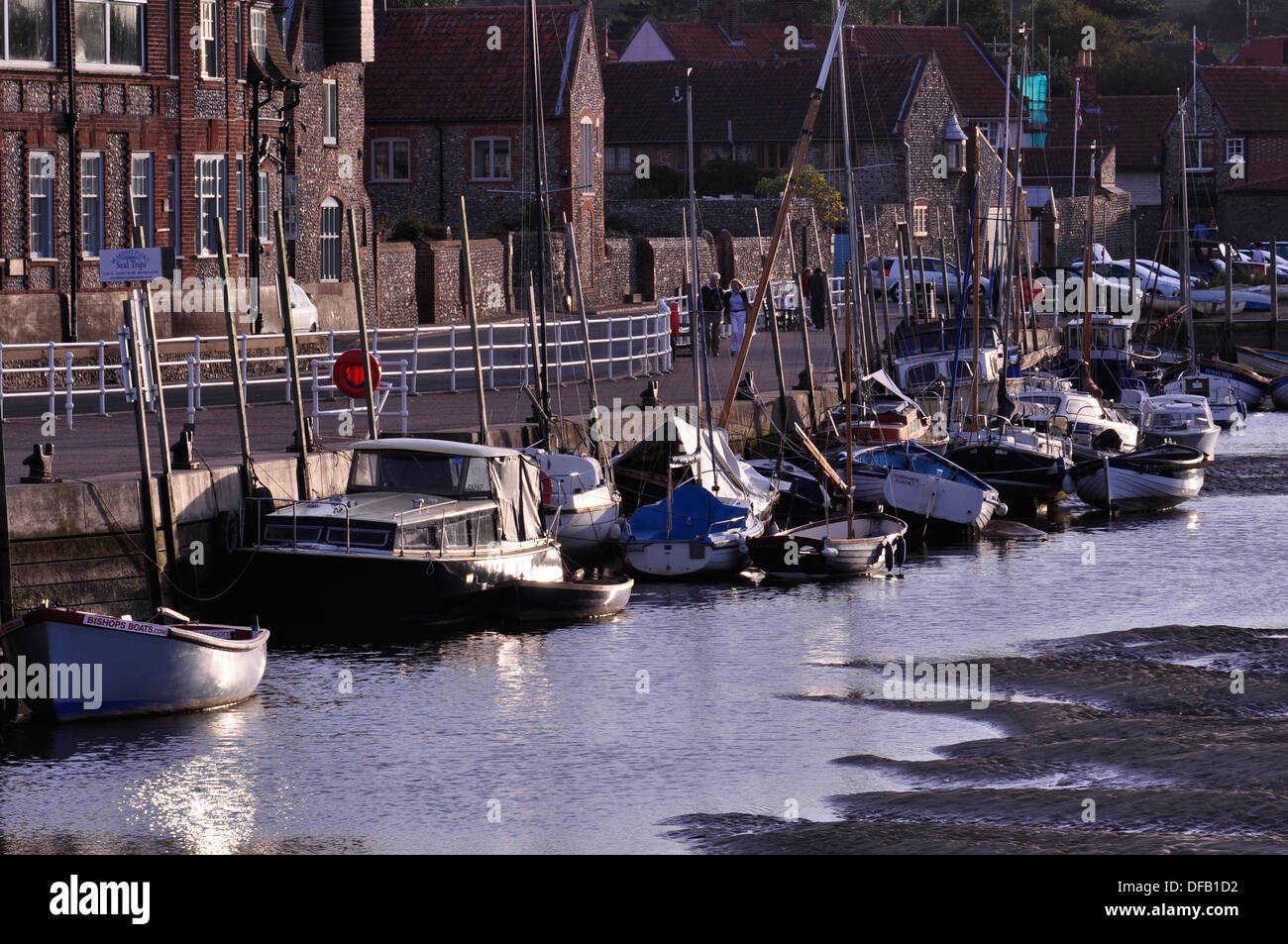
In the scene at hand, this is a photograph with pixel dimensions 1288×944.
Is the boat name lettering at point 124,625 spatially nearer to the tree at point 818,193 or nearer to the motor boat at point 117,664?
the motor boat at point 117,664

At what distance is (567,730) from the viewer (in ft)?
65.2

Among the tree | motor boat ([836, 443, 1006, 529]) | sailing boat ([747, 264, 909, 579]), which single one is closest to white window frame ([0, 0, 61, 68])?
motor boat ([836, 443, 1006, 529])

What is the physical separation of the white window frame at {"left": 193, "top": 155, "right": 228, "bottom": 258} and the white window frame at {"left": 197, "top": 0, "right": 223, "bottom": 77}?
1.69 metres

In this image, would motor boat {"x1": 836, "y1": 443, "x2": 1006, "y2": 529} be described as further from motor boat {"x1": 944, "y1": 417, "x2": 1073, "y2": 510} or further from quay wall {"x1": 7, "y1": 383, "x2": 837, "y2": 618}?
quay wall {"x1": 7, "y1": 383, "x2": 837, "y2": 618}

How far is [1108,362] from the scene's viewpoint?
51.0 m

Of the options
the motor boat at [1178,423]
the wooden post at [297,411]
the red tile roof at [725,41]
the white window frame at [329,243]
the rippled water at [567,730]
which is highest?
the red tile roof at [725,41]

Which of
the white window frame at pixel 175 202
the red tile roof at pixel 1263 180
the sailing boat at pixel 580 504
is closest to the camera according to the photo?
the sailing boat at pixel 580 504

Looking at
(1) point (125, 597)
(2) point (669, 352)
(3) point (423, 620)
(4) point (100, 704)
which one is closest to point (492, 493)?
(3) point (423, 620)

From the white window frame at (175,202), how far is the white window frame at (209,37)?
193 centimetres

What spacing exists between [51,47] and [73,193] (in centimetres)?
267

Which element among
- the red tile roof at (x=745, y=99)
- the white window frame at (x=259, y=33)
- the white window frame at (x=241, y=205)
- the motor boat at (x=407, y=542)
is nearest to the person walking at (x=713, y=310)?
the white window frame at (x=241, y=205)

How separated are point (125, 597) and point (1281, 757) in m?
12.2

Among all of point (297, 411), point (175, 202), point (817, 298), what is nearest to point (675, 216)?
point (817, 298)

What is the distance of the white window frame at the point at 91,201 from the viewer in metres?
38.2
